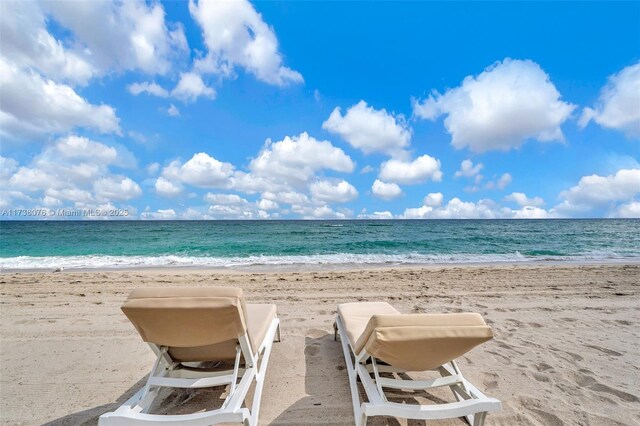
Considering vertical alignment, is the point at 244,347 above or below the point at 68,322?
above

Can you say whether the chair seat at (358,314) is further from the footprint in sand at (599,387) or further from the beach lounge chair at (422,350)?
the footprint in sand at (599,387)

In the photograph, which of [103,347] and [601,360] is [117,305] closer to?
[103,347]

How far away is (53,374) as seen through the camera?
3.19 metres

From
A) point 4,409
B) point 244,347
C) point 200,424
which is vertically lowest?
point 4,409

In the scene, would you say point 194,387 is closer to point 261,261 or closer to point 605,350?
point 605,350

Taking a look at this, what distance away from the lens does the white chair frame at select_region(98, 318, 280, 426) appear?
6.37ft

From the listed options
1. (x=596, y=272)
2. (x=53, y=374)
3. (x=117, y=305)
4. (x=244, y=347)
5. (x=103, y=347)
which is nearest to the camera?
(x=244, y=347)

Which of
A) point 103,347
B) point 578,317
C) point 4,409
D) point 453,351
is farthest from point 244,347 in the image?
point 578,317

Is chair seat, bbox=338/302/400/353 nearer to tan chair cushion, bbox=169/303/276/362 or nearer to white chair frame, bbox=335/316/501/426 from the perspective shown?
white chair frame, bbox=335/316/501/426

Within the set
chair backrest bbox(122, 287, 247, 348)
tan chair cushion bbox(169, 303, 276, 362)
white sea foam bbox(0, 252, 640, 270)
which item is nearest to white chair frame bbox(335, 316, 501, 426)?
tan chair cushion bbox(169, 303, 276, 362)

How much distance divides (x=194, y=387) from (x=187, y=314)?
79 cm

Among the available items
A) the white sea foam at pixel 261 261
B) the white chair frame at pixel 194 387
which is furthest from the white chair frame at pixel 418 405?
the white sea foam at pixel 261 261

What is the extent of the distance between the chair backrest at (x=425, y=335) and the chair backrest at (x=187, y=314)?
1.12 m

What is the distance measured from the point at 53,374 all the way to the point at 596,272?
1297 cm
